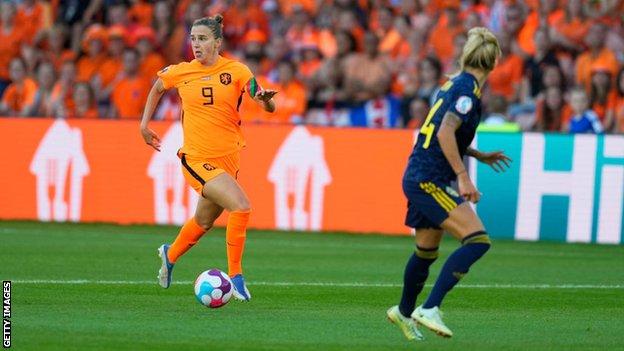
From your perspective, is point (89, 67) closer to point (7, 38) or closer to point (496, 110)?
point (7, 38)

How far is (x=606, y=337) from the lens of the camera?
9.93m

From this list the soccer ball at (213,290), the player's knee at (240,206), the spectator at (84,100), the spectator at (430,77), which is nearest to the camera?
the soccer ball at (213,290)

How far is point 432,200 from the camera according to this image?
9445mm

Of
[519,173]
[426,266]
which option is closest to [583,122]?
[519,173]

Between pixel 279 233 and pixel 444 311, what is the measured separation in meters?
7.45

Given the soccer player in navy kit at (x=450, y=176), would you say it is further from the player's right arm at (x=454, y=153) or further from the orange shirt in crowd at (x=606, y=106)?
the orange shirt in crowd at (x=606, y=106)

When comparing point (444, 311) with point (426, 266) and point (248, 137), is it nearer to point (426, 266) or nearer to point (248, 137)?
point (426, 266)

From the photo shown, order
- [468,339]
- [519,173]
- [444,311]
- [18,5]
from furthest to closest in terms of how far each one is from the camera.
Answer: [18,5] → [519,173] → [444,311] → [468,339]

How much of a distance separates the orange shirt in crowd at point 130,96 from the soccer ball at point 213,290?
11.6m

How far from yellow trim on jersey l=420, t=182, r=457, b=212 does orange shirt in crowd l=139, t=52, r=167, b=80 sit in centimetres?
1405

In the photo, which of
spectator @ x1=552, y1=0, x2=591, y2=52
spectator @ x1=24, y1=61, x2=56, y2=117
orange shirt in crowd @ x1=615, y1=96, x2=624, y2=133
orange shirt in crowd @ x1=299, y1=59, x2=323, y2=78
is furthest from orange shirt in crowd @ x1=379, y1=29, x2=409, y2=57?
spectator @ x1=24, y1=61, x2=56, y2=117

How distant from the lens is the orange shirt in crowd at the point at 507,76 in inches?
837

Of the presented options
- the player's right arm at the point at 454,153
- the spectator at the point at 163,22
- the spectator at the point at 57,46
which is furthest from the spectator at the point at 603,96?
the player's right arm at the point at 454,153

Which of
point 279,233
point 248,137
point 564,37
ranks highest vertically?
point 564,37
